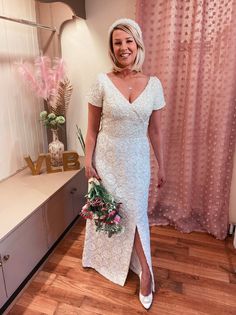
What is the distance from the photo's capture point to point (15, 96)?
6.95 ft

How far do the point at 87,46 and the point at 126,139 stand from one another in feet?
4.24

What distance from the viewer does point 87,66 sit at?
93.9 inches

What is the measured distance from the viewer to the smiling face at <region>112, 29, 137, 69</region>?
1.35 meters

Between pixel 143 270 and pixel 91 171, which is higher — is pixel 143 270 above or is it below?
below

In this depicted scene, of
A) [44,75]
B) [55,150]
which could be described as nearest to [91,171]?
[55,150]

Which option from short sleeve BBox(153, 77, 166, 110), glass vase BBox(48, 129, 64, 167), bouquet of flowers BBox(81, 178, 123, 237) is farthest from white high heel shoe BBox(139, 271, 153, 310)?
glass vase BBox(48, 129, 64, 167)

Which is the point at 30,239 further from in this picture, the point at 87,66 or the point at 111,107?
the point at 87,66

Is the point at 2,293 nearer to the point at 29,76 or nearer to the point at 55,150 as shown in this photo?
the point at 55,150

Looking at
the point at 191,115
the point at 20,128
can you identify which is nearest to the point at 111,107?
the point at 191,115

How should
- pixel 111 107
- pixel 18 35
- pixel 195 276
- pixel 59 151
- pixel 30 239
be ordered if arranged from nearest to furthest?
pixel 111 107, pixel 30 239, pixel 195 276, pixel 18 35, pixel 59 151

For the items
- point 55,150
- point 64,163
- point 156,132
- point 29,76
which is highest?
point 29,76

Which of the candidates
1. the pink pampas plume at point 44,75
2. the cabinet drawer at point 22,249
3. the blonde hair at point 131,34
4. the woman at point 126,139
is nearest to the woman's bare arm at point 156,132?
the woman at point 126,139

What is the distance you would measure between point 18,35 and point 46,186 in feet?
4.06

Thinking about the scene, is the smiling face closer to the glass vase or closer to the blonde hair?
the blonde hair
